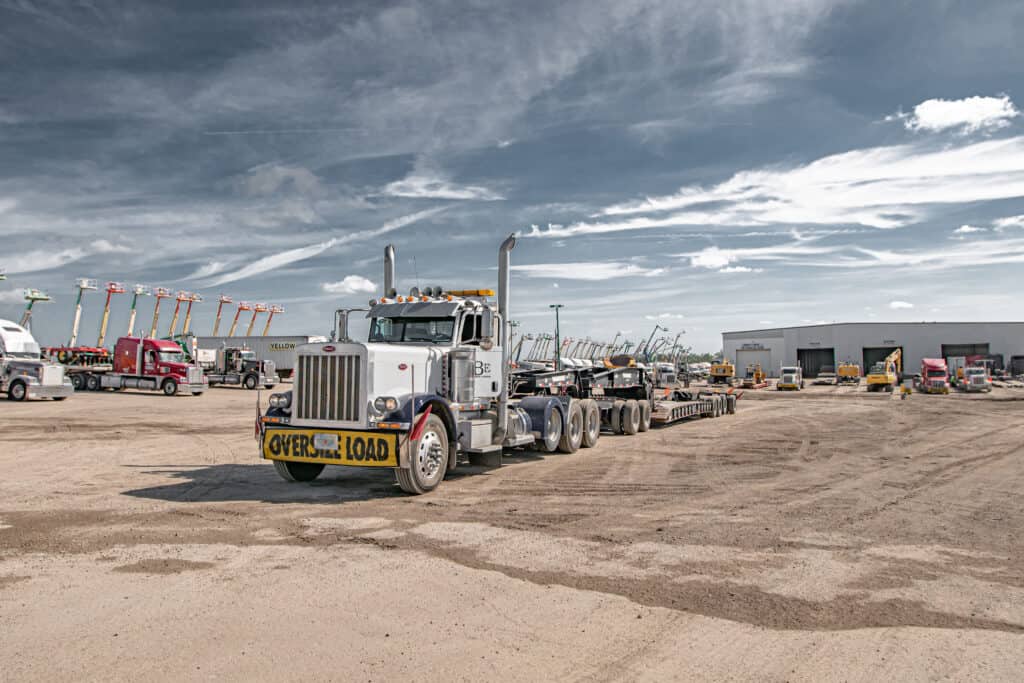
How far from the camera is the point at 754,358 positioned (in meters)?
93.6

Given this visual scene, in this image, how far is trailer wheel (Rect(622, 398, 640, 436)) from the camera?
18484 millimetres

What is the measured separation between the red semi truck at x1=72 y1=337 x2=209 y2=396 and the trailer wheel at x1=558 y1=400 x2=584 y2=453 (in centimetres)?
2904

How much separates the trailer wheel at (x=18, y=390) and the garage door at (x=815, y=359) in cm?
7994

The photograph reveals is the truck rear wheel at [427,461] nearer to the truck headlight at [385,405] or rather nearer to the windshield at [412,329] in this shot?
the truck headlight at [385,405]

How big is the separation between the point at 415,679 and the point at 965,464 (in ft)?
42.5

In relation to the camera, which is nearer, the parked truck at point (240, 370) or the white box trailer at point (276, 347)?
the parked truck at point (240, 370)

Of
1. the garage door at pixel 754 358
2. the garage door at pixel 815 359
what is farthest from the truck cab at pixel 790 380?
the garage door at pixel 754 358

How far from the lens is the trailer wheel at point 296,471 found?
10.8 metres

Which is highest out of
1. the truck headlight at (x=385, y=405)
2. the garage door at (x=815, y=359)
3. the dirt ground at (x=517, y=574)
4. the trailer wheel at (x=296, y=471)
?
the garage door at (x=815, y=359)

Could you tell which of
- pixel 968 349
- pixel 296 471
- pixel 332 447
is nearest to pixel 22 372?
pixel 296 471

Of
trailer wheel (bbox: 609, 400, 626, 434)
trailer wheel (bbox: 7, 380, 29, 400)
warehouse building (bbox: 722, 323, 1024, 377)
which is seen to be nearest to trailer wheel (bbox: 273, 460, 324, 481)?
trailer wheel (bbox: 609, 400, 626, 434)

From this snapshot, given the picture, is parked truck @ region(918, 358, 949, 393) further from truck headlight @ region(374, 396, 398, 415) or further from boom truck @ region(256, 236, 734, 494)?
truck headlight @ region(374, 396, 398, 415)

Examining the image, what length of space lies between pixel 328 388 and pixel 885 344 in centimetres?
8690

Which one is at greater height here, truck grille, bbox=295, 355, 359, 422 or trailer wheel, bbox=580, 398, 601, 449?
truck grille, bbox=295, 355, 359, 422
